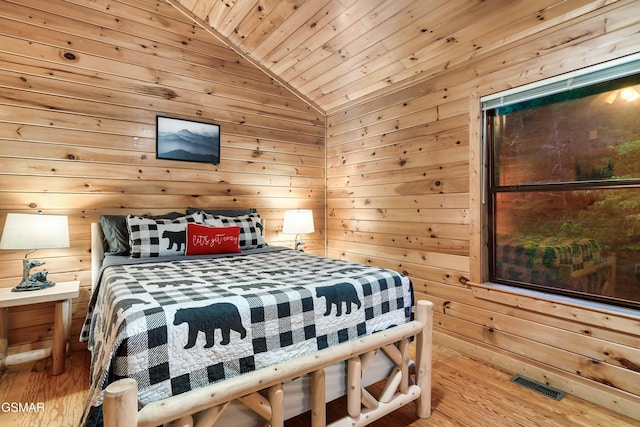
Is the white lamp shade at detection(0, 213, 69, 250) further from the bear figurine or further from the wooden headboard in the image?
the bear figurine

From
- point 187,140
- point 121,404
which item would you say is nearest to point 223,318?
point 121,404

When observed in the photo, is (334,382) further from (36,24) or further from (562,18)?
(36,24)

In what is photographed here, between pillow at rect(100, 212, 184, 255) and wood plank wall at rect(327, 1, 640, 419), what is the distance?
2.10 metres

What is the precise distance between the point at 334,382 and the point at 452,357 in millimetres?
1361

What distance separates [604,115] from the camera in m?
1.91

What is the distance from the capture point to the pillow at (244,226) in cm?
281

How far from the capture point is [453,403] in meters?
1.85

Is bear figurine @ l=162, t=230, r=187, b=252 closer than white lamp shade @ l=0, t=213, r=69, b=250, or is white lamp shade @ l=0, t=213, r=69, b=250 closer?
white lamp shade @ l=0, t=213, r=69, b=250

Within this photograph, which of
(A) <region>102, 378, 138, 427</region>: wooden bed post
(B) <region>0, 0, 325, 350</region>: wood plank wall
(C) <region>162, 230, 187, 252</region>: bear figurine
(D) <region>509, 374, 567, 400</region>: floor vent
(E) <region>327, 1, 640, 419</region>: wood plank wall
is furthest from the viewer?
(C) <region>162, 230, 187, 252</region>: bear figurine

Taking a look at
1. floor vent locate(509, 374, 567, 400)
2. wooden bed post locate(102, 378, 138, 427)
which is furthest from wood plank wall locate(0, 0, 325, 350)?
floor vent locate(509, 374, 567, 400)

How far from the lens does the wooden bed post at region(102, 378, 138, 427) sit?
2.95 ft

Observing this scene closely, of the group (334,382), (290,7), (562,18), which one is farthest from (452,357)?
(290,7)

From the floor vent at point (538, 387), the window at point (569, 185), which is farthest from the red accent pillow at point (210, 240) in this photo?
the floor vent at point (538, 387)

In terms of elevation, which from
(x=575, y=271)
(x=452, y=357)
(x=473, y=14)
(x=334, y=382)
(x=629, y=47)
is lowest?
(x=452, y=357)
